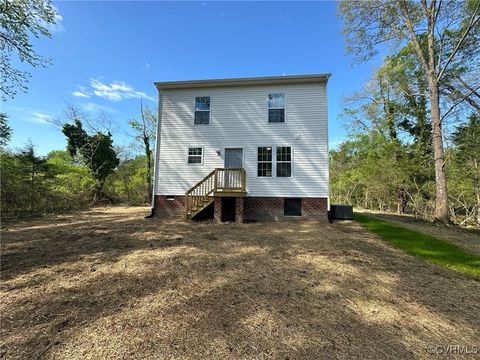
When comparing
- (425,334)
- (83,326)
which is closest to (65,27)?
(83,326)

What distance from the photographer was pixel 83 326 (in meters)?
2.69

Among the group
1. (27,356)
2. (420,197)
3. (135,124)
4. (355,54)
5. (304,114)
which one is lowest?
(27,356)

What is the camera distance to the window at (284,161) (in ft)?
35.3

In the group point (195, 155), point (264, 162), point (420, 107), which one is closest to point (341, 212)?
point (264, 162)

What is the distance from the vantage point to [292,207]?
35.1ft

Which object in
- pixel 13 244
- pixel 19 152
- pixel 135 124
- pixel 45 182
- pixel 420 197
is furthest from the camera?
pixel 135 124

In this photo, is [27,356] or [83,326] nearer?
[27,356]

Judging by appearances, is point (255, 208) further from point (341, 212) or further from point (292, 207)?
point (341, 212)

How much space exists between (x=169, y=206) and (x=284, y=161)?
20.3ft

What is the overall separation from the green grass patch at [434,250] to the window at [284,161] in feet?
14.0

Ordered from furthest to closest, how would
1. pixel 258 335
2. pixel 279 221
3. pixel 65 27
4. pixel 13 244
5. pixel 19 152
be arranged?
pixel 19 152 → pixel 279 221 → pixel 65 27 → pixel 13 244 → pixel 258 335

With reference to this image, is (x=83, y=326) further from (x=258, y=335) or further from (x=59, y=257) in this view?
(x=59, y=257)

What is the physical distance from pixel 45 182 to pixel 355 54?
19.4 m

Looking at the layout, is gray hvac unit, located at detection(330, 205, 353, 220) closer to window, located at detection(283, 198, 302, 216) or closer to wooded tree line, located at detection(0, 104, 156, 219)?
window, located at detection(283, 198, 302, 216)
